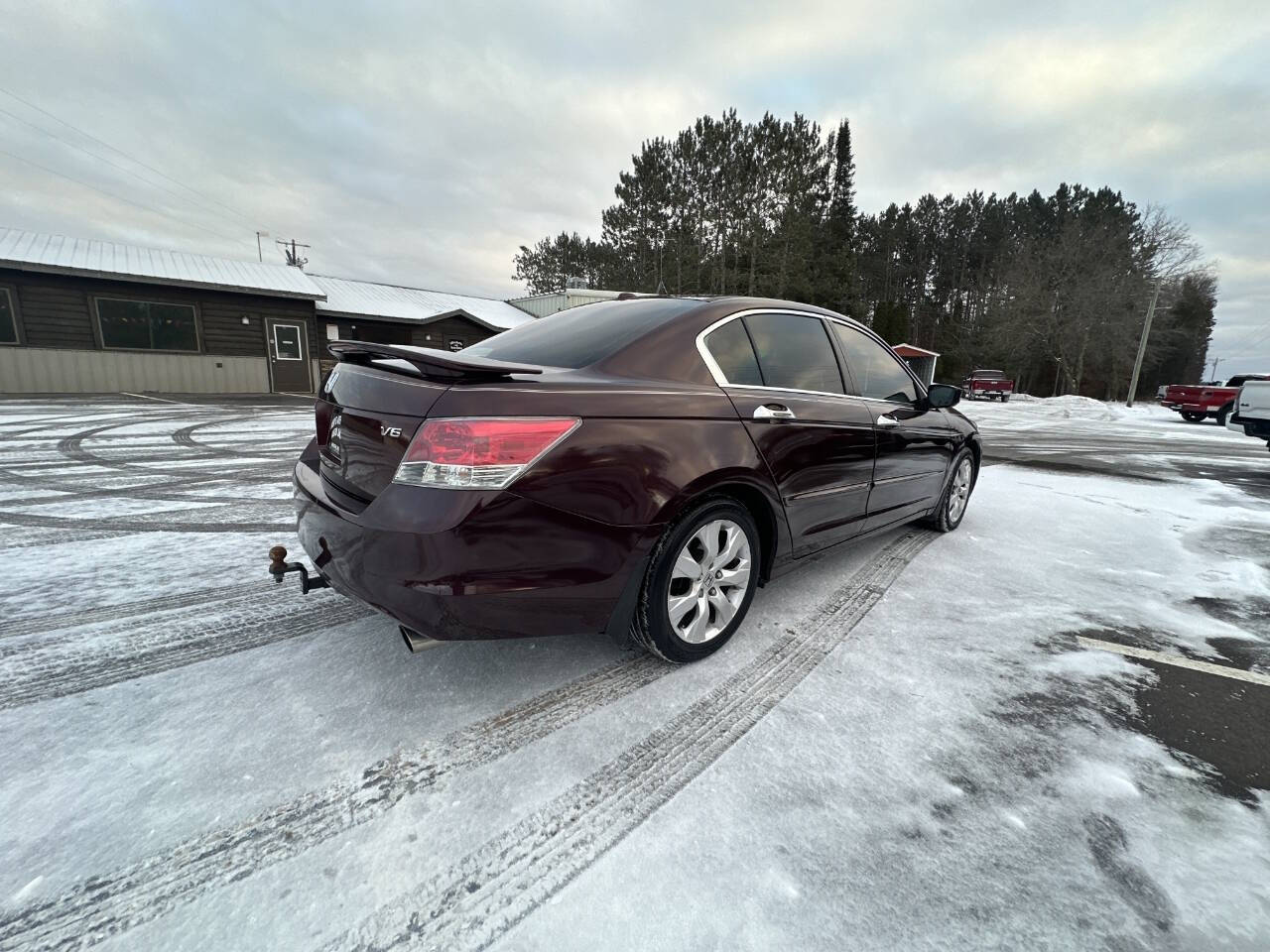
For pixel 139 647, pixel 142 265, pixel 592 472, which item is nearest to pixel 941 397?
pixel 592 472

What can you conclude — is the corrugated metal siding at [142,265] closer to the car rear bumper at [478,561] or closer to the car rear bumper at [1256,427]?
the car rear bumper at [478,561]

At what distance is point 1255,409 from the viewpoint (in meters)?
9.22

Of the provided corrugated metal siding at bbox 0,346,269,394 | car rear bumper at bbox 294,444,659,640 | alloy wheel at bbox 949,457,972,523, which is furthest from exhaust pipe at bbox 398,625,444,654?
corrugated metal siding at bbox 0,346,269,394

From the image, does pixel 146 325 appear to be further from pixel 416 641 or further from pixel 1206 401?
pixel 1206 401

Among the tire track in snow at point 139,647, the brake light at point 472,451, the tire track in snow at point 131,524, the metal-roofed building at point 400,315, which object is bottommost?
the tire track in snow at point 139,647

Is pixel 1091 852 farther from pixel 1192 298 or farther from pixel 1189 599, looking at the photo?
pixel 1192 298

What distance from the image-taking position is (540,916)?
4.16ft

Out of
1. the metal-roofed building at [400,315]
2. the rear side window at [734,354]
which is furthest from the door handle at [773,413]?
the metal-roofed building at [400,315]

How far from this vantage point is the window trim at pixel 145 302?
14.9 meters

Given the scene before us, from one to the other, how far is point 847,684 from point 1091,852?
0.84 metres

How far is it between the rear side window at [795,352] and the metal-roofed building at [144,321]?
18.7 metres

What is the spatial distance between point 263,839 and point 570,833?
775 millimetres

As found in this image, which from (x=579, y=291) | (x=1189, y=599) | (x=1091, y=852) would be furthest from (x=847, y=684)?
(x=579, y=291)

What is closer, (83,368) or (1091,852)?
(1091,852)
